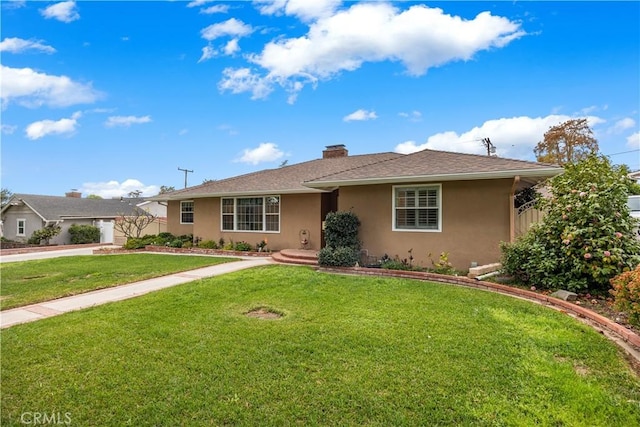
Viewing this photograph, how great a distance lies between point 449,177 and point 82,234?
23712 mm

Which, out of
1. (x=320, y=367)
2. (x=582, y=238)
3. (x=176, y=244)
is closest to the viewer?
(x=320, y=367)

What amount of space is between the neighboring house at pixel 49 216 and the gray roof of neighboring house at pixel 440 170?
1544cm

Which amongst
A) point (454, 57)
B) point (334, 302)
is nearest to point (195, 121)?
point (454, 57)

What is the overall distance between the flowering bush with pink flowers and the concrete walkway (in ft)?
24.1

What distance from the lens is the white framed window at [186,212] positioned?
17.4m

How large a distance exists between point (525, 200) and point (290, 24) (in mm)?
9669

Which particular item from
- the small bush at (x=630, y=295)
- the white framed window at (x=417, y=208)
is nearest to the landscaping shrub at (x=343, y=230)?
the white framed window at (x=417, y=208)

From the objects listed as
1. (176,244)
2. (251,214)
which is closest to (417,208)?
(251,214)

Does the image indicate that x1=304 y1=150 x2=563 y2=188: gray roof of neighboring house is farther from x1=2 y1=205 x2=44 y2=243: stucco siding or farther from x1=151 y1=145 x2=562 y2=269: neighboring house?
x1=2 y1=205 x2=44 y2=243: stucco siding

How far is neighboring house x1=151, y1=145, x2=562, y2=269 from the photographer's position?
8.47 m

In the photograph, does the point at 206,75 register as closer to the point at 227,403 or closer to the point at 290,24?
the point at 290,24

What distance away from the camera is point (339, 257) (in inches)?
375

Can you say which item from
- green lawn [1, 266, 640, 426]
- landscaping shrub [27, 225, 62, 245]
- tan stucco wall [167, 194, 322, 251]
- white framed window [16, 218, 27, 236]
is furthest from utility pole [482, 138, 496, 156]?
white framed window [16, 218, 27, 236]

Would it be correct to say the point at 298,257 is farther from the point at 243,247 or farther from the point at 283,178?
the point at 283,178
